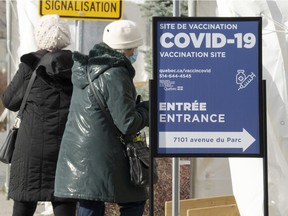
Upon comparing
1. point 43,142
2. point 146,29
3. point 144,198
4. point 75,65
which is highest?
point 146,29

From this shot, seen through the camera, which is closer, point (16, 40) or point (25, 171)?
point (25, 171)

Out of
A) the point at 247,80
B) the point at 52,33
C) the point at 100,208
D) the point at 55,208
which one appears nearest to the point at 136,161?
the point at 100,208

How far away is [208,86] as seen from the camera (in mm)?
4668

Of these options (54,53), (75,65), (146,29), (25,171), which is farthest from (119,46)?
(146,29)

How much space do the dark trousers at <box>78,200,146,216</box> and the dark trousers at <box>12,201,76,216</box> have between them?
572 mm

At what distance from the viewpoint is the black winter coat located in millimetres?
5539

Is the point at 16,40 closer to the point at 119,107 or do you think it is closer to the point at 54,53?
the point at 54,53

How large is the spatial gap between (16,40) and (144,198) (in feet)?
16.6

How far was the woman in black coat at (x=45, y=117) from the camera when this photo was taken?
554cm

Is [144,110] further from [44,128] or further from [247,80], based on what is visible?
[44,128]

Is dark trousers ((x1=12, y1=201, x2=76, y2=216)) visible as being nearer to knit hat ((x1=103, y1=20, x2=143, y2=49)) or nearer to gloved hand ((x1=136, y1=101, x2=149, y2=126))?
gloved hand ((x1=136, y1=101, x2=149, y2=126))

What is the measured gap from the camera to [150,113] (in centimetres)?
461

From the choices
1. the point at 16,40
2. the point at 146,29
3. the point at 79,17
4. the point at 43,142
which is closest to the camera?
the point at 43,142

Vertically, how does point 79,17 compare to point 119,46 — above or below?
above
